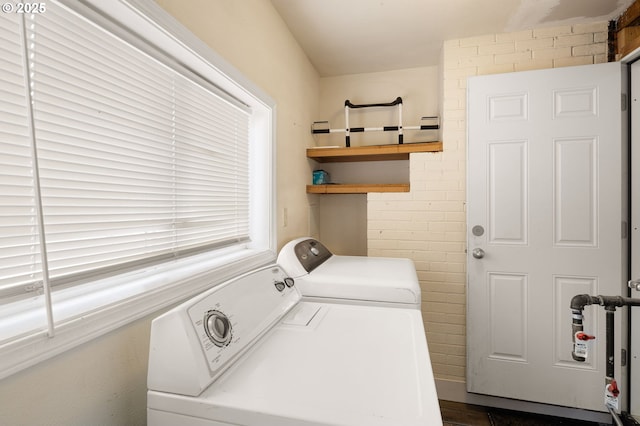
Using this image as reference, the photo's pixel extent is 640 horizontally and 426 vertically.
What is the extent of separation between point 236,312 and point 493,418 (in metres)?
2.12

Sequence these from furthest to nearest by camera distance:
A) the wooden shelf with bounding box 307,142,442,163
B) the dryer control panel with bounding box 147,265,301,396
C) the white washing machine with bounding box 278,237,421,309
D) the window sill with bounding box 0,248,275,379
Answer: the wooden shelf with bounding box 307,142,442,163
the white washing machine with bounding box 278,237,421,309
the dryer control panel with bounding box 147,265,301,396
the window sill with bounding box 0,248,275,379

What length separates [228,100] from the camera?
5.13 feet

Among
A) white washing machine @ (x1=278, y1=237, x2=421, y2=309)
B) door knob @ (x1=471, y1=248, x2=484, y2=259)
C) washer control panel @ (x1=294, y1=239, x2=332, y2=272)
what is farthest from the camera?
door knob @ (x1=471, y1=248, x2=484, y2=259)

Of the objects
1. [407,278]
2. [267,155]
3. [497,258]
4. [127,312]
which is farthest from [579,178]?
[127,312]

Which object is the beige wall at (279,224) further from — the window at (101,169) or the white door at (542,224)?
the white door at (542,224)

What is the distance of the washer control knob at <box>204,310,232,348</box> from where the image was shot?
0.82 meters

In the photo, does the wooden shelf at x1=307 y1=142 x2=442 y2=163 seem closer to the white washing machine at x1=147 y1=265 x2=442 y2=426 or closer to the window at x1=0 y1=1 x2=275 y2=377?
the window at x1=0 y1=1 x2=275 y2=377

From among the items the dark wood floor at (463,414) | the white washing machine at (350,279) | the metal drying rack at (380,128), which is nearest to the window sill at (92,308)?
the white washing machine at (350,279)

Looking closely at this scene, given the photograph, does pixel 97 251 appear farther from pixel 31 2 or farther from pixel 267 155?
pixel 267 155

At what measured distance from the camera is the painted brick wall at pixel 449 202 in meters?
2.17

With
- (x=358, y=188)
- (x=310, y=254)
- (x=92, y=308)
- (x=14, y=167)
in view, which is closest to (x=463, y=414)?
(x=310, y=254)

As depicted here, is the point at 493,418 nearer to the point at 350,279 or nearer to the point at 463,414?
the point at 463,414

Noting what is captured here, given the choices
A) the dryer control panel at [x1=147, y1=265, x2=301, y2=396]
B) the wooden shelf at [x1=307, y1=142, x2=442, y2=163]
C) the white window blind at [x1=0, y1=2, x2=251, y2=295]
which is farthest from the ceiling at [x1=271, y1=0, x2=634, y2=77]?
the dryer control panel at [x1=147, y1=265, x2=301, y2=396]

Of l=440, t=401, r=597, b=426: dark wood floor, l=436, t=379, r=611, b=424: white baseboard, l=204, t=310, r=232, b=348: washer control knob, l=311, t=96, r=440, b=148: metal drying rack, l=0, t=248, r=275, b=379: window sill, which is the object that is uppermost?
l=311, t=96, r=440, b=148: metal drying rack
